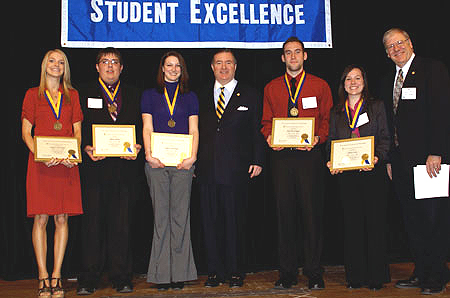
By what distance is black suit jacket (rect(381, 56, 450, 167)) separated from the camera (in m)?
3.21

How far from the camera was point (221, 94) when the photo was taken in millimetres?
3578

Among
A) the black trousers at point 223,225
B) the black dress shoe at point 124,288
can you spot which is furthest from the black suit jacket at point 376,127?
the black dress shoe at point 124,288

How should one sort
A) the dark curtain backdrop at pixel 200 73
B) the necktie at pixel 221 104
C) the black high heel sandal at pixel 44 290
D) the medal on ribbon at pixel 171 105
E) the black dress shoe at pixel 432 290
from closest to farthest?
1. the black dress shoe at pixel 432 290
2. the black high heel sandal at pixel 44 290
3. the medal on ribbon at pixel 171 105
4. the necktie at pixel 221 104
5. the dark curtain backdrop at pixel 200 73

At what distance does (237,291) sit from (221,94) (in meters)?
1.54

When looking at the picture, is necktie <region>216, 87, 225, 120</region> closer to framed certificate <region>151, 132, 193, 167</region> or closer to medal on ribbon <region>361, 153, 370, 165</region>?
framed certificate <region>151, 132, 193, 167</region>

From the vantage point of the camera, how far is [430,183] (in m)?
3.16

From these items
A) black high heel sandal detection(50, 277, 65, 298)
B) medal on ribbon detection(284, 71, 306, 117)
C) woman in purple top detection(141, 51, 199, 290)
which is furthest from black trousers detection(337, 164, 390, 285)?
black high heel sandal detection(50, 277, 65, 298)

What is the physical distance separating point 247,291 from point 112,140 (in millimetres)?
Result: 1520

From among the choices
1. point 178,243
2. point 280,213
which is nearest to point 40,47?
point 178,243

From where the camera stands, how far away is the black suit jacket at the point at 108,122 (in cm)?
337

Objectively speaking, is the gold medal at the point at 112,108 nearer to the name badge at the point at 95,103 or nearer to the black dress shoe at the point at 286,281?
the name badge at the point at 95,103

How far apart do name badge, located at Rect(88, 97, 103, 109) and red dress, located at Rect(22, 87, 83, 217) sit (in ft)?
0.41

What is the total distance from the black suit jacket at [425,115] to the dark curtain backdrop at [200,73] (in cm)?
120

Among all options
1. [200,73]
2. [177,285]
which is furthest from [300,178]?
[200,73]
